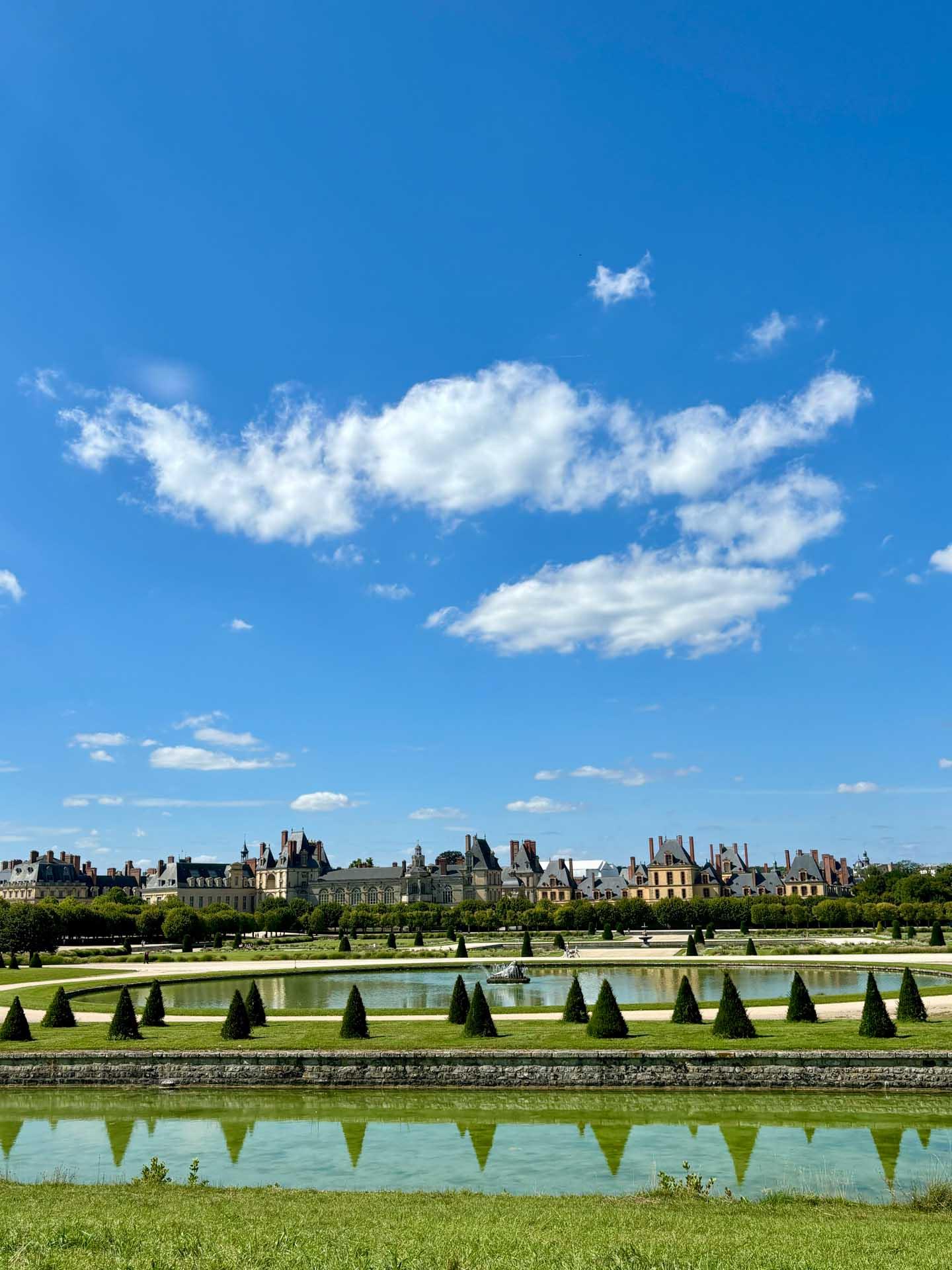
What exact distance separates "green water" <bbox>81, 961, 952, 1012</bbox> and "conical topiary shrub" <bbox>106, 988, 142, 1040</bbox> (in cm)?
676

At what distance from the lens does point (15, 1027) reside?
23453mm

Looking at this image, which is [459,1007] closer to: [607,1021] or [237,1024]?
[607,1021]

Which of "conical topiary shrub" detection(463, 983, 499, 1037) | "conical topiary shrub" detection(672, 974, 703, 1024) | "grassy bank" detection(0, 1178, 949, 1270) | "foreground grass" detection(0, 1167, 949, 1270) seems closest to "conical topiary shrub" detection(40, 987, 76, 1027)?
"conical topiary shrub" detection(463, 983, 499, 1037)

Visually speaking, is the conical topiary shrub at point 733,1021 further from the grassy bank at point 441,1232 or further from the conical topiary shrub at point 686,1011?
the grassy bank at point 441,1232

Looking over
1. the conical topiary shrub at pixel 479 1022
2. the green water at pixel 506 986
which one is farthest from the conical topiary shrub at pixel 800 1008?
the conical topiary shrub at pixel 479 1022

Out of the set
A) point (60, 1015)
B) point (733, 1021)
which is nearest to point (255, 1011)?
point (60, 1015)

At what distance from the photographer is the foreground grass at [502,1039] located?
20422mm

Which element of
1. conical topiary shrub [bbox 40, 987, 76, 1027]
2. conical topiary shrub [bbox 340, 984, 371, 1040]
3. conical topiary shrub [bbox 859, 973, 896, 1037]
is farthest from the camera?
conical topiary shrub [bbox 40, 987, 76, 1027]

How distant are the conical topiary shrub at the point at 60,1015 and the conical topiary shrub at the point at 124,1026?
9.61 feet

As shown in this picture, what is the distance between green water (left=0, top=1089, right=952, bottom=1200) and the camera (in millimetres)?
13828

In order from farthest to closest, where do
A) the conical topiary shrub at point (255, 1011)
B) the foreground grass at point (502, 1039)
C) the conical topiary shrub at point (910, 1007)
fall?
the conical topiary shrub at point (255, 1011) → the conical topiary shrub at point (910, 1007) → the foreground grass at point (502, 1039)

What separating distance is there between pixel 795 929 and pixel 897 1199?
227ft

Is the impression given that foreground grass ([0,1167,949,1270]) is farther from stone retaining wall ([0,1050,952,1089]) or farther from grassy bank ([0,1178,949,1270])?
stone retaining wall ([0,1050,952,1089])

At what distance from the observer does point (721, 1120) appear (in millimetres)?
16953
